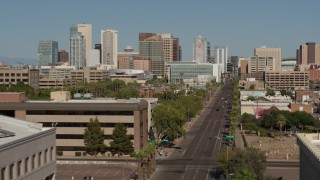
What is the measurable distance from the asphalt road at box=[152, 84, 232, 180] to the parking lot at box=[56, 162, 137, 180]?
3820 millimetres

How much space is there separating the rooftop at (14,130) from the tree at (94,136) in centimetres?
4282

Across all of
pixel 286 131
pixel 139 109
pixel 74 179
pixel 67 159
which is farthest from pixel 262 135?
pixel 74 179

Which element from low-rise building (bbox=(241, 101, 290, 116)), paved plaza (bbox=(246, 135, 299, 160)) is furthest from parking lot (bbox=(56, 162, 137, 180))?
low-rise building (bbox=(241, 101, 290, 116))

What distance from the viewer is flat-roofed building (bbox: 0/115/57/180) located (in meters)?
38.3

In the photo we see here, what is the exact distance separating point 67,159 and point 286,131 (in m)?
54.9

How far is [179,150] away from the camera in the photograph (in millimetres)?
101188

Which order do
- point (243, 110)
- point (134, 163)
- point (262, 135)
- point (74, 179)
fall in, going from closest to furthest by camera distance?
point (74, 179) → point (134, 163) → point (262, 135) → point (243, 110)

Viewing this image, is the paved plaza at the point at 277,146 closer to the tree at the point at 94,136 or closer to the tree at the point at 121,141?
the tree at the point at 121,141

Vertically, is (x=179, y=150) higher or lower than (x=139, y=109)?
lower

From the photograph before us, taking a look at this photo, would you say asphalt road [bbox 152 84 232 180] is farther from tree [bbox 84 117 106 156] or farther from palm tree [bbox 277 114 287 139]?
palm tree [bbox 277 114 287 139]

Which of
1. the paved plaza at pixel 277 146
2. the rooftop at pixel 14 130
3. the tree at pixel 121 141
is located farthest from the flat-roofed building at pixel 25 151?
the paved plaza at pixel 277 146

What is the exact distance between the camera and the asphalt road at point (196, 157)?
7700cm

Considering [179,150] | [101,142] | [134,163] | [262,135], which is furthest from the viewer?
[262,135]

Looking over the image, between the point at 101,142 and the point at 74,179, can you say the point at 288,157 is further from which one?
the point at 74,179
